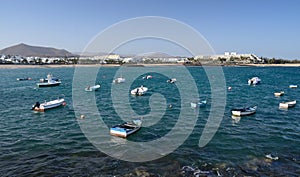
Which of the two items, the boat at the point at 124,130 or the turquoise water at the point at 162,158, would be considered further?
the boat at the point at 124,130

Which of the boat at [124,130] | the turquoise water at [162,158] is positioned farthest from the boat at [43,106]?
the boat at [124,130]

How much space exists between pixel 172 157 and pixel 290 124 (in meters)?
19.3

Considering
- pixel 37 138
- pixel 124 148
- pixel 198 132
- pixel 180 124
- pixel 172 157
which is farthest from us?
pixel 180 124

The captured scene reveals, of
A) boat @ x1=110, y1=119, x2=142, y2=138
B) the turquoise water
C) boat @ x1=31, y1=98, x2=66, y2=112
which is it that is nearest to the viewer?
the turquoise water

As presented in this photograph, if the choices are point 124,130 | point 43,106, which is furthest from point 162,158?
point 43,106

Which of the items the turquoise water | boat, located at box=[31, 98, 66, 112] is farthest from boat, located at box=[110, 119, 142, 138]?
boat, located at box=[31, 98, 66, 112]

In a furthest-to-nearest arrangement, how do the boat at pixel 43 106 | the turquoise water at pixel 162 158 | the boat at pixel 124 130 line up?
1. the boat at pixel 43 106
2. the boat at pixel 124 130
3. the turquoise water at pixel 162 158

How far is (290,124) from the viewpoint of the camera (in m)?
30.5

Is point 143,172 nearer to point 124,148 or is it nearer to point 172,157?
point 172,157

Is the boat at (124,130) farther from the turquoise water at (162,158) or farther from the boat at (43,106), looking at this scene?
the boat at (43,106)

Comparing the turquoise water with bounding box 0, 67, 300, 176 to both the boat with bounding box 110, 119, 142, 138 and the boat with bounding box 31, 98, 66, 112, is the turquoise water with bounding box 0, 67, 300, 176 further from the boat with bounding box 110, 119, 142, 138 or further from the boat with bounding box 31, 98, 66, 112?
the boat with bounding box 31, 98, 66, 112

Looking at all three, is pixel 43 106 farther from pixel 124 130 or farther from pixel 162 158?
pixel 162 158

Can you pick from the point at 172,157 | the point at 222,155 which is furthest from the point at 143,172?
the point at 222,155

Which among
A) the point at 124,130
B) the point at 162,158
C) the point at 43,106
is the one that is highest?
the point at 124,130
